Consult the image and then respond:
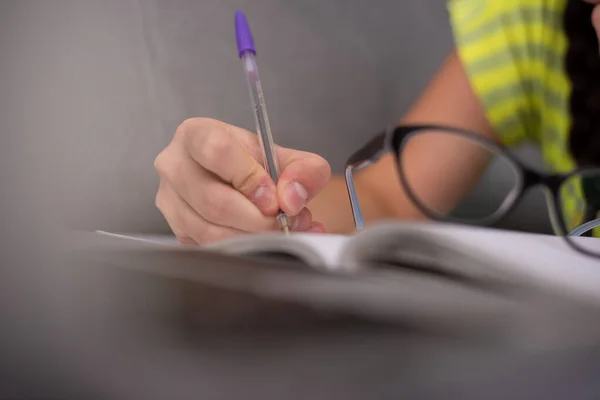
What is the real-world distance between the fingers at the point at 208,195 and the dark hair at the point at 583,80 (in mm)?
262

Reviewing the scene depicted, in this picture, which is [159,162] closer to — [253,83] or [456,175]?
[253,83]

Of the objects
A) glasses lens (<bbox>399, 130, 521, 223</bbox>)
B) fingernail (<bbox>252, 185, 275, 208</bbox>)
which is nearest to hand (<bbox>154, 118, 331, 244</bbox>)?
fingernail (<bbox>252, 185, 275, 208</bbox>)

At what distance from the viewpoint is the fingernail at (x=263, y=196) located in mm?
201

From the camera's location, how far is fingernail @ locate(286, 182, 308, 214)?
0.20 meters

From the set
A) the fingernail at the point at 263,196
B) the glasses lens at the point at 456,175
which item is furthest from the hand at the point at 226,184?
the glasses lens at the point at 456,175

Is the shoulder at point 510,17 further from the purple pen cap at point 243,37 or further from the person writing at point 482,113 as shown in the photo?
the purple pen cap at point 243,37

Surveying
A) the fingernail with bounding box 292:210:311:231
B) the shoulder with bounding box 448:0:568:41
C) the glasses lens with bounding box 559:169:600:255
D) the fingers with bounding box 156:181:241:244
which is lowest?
the glasses lens with bounding box 559:169:600:255

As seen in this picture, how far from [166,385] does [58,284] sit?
47 mm

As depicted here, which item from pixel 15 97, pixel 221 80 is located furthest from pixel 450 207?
pixel 15 97

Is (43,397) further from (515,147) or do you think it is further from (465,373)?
(515,147)

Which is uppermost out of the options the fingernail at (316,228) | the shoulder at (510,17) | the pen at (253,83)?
the shoulder at (510,17)

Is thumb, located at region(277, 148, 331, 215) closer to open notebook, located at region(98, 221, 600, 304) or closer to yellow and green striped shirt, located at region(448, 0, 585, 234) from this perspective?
open notebook, located at region(98, 221, 600, 304)

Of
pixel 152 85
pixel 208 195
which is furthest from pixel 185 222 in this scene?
pixel 152 85

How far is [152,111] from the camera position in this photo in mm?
277
